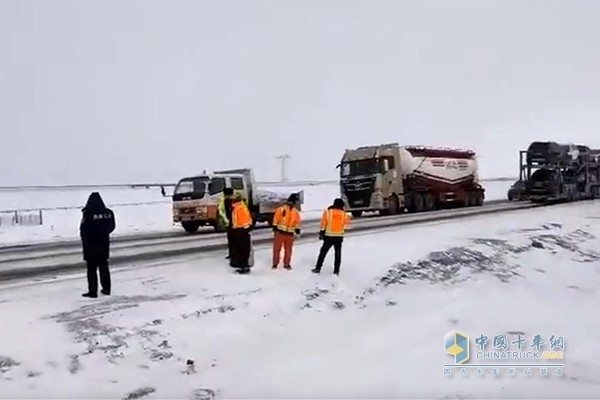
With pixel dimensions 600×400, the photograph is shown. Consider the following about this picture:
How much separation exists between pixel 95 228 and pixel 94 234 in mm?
97

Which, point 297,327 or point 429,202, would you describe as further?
point 429,202

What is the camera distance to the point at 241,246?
12922mm

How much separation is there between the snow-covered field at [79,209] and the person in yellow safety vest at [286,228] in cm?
1343

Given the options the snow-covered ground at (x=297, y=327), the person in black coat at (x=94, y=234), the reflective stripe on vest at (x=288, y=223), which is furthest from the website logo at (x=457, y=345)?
the person in black coat at (x=94, y=234)

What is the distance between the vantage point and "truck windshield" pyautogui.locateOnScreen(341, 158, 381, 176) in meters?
30.8

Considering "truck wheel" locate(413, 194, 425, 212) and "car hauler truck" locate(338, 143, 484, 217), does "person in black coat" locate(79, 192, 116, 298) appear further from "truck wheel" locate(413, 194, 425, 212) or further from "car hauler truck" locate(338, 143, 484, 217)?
"truck wheel" locate(413, 194, 425, 212)

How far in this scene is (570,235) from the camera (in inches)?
850

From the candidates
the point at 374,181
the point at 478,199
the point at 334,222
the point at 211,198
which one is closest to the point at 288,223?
the point at 334,222

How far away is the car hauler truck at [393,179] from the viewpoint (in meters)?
30.5

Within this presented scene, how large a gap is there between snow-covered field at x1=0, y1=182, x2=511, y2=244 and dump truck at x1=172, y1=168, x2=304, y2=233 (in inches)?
82.6

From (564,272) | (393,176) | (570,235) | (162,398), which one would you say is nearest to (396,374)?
(162,398)

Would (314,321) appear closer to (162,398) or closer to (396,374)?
(396,374)

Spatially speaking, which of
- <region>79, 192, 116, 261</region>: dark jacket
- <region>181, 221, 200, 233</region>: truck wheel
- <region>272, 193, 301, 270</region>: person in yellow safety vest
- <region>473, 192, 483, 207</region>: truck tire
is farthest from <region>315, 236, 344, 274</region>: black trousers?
<region>473, 192, 483, 207</region>: truck tire

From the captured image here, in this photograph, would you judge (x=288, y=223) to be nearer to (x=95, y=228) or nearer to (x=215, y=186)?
(x=95, y=228)
